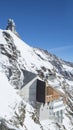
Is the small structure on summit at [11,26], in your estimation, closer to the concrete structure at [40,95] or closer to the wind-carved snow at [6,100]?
the concrete structure at [40,95]

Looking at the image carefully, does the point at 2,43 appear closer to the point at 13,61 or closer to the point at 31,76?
the point at 13,61

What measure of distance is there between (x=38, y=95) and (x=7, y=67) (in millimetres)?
A: 15672

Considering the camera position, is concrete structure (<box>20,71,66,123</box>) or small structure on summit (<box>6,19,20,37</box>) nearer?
concrete structure (<box>20,71,66,123</box>)

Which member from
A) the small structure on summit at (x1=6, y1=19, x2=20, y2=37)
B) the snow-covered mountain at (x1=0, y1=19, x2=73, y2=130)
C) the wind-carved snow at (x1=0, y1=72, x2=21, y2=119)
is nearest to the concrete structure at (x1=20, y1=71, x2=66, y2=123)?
the snow-covered mountain at (x1=0, y1=19, x2=73, y2=130)

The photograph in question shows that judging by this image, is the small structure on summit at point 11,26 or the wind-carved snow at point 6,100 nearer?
the wind-carved snow at point 6,100

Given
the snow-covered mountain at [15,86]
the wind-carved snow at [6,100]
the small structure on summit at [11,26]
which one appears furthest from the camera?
the small structure on summit at [11,26]

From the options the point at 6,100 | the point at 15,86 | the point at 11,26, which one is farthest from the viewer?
the point at 11,26

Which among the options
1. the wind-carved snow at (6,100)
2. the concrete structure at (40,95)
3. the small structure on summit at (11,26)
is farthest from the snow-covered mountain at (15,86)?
the concrete structure at (40,95)

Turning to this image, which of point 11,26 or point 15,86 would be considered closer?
point 15,86

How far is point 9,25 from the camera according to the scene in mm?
135625

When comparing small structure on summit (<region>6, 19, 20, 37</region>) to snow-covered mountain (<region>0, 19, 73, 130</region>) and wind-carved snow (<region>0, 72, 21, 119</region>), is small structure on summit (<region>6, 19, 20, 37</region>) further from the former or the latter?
wind-carved snow (<region>0, 72, 21, 119</region>)

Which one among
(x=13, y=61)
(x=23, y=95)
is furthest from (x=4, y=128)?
(x=13, y=61)

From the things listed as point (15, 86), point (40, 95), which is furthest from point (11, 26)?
point (40, 95)

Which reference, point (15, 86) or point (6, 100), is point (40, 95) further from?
point (6, 100)
